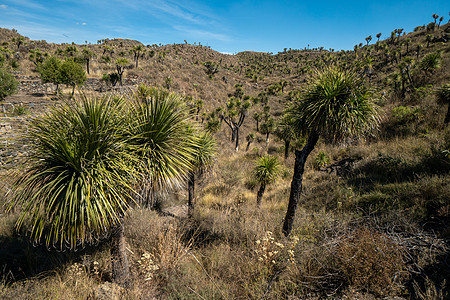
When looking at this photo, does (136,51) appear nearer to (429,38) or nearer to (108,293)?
(108,293)

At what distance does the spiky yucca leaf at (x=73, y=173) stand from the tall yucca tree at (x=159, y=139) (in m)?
0.44

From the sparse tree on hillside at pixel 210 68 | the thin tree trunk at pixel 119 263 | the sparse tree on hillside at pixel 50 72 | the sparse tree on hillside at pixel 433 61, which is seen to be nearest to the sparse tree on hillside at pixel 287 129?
the thin tree trunk at pixel 119 263

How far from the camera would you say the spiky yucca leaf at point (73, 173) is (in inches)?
129

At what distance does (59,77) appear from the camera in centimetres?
2491

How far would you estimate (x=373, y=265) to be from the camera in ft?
11.4

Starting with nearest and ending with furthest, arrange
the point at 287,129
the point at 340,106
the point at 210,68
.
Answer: the point at 340,106, the point at 287,129, the point at 210,68

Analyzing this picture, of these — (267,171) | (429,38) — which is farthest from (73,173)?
(429,38)

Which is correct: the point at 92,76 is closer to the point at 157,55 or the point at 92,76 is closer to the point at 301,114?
the point at 157,55

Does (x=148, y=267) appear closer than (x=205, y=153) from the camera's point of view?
Yes

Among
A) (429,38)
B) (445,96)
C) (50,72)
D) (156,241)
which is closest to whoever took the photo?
(156,241)

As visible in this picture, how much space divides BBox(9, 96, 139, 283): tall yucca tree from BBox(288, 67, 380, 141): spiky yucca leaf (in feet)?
15.1

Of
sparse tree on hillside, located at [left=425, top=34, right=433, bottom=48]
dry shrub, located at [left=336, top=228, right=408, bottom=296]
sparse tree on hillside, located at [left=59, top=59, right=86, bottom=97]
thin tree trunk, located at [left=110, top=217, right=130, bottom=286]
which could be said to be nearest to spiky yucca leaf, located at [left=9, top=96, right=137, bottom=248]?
thin tree trunk, located at [left=110, top=217, right=130, bottom=286]

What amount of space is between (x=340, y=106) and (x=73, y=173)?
5.95 meters

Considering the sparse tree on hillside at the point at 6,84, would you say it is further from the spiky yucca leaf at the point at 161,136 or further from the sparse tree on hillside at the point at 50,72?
the spiky yucca leaf at the point at 161,136
